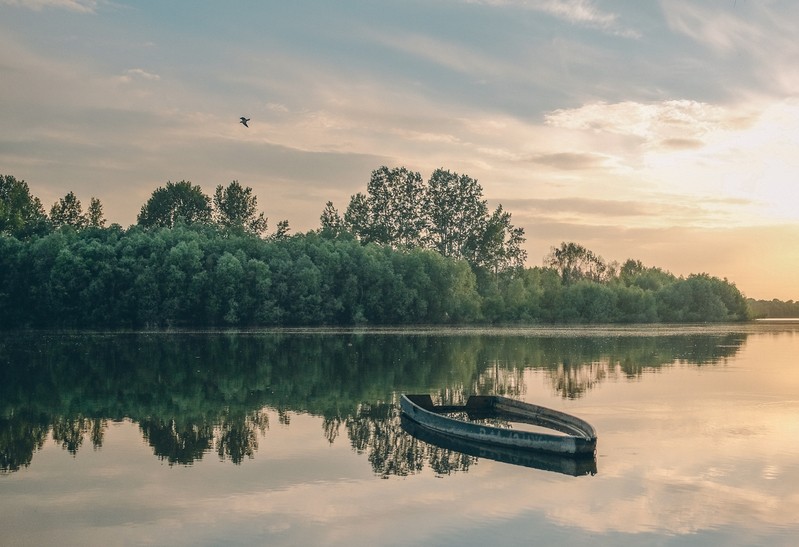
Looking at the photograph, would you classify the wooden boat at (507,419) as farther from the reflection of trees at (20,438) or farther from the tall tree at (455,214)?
the tall tree at (455,214)

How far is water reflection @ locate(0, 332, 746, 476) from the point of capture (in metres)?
29.4

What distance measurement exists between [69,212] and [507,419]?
128 meters

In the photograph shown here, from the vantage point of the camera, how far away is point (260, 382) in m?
48.0

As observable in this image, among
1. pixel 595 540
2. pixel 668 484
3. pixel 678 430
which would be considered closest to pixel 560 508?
pixel 595 540

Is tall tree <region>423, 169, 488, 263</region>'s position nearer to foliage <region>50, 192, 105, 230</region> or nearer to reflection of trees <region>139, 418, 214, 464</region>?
foliage <region>50, 192, 105, 230</region>

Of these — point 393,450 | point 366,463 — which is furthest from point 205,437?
point 366,463

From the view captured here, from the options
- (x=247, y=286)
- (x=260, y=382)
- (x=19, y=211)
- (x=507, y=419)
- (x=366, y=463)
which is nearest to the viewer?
(x=366, y=463)

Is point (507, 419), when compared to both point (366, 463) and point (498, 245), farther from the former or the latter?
point (498, 245)

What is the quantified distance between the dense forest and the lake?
58.6 meters

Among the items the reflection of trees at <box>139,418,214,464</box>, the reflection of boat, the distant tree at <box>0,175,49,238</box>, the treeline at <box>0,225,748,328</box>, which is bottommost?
the reflection of trees at <box>139,418,214,464</box>

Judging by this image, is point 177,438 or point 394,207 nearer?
point 177,438

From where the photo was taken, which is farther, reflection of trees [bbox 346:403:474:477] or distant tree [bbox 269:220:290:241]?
distant tree [bbox 269:220:290:241]

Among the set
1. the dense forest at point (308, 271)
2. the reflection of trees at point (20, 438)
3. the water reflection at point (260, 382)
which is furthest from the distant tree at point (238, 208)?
the reflection of trees at point (20, 438)

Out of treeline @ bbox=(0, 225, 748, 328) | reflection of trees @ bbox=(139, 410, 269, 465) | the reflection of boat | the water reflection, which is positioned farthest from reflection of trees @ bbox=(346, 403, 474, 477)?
treeline @ bbox=(0, 225, 748, 328)
